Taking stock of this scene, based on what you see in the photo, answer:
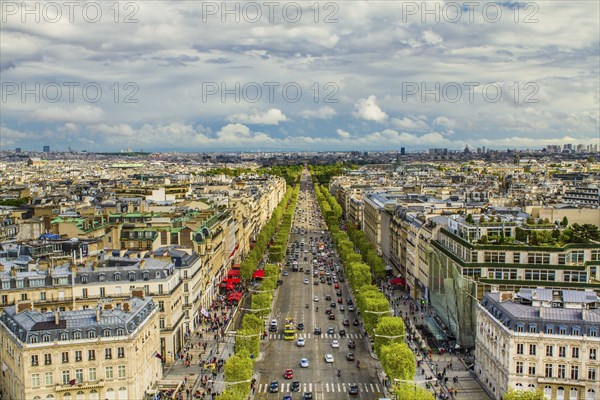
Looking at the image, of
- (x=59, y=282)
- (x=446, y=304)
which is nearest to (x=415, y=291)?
(x=446, y=304)

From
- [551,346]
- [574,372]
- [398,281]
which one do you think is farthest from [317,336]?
[574,372]

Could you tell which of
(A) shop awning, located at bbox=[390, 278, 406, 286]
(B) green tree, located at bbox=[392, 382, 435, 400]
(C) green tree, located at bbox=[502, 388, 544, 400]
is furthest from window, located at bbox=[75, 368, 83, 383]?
(A) shop awning, located at bbox=[390, 278, 406, 286]

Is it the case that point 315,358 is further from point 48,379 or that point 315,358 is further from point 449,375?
point 48,379

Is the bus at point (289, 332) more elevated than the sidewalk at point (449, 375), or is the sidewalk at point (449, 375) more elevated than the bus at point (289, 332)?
the bus at point (289, 332)

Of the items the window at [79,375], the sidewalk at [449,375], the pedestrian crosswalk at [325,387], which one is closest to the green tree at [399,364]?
the pedestrian crosswalk at [325,387]

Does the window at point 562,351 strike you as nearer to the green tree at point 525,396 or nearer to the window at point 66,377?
the green tree at point 525,396

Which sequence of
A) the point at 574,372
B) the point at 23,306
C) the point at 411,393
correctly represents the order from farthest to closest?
1. the point at 23,306
2. the point at 574,372
3. the point at 411,393

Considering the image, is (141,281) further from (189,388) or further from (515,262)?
(515,262)
